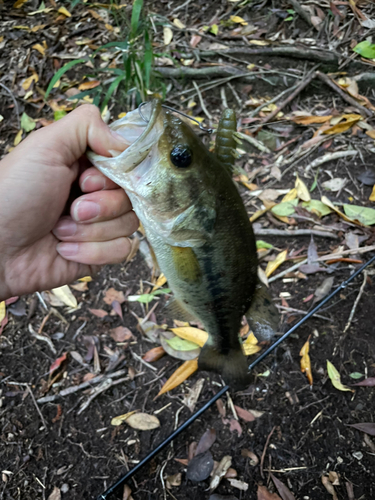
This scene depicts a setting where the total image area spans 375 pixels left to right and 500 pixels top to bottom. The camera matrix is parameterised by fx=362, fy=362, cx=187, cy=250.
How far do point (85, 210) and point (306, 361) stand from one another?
1.74m

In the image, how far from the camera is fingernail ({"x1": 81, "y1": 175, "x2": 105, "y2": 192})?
5.13 feet

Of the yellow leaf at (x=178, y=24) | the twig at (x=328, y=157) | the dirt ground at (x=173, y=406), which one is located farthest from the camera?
the yellow leaf at (x=178, y=24)

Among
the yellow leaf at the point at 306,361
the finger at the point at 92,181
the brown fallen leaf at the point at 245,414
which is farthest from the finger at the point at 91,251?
the yellow leaf at the point at 306,361

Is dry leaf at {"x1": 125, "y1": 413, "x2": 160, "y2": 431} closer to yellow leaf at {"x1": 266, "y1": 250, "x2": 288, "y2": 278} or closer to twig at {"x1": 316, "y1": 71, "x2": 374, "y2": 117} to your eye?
yellow leaf at {"x1": 266, "y1": 250, "x2": 288, "y2": 278}

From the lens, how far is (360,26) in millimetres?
3996

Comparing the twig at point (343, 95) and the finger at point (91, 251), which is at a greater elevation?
the finger at point (91, 251)

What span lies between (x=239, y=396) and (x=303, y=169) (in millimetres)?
2035

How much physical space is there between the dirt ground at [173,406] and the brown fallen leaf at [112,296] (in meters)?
0.04

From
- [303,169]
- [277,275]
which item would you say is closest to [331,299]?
[277,275]

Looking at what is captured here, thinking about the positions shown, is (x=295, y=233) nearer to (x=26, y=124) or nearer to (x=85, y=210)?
(x=85, y=210)

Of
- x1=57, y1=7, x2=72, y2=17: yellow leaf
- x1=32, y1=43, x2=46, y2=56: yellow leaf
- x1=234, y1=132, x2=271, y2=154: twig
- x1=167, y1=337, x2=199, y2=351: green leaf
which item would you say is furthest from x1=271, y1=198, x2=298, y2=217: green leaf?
x1=57, y1=7, x2=72, y2=17: yellow leaf

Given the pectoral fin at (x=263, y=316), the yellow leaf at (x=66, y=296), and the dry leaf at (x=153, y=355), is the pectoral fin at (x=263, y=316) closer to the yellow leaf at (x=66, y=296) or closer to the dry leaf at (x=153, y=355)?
the dry leaf at (x=153, y=355)

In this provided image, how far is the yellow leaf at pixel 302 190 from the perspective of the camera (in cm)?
306

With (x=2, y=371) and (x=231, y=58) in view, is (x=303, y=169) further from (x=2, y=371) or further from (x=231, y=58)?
(x=2, y=371)
